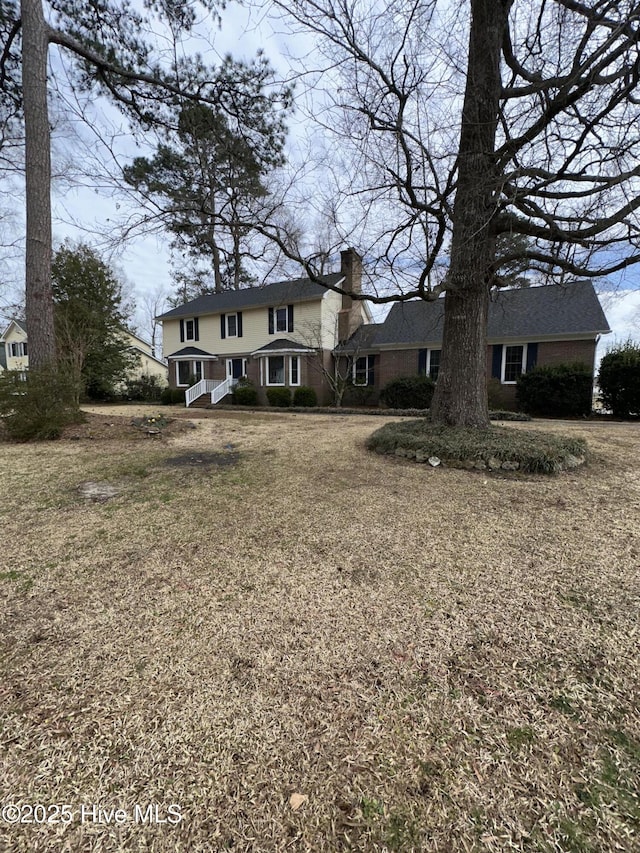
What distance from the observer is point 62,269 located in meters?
18.9

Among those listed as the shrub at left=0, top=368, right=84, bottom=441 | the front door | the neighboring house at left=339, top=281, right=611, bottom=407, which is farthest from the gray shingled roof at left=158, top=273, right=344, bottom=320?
the shrub at left=0, top=368, right=84, bottom=441

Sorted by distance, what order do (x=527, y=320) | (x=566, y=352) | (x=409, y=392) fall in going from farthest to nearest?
(x=409, y=392), (x=527, y=320), (x=566, y=352)

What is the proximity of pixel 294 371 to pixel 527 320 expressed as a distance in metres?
10.3

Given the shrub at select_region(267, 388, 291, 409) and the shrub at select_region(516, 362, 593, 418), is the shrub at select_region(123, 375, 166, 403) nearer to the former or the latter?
the shrub at select_region(267, 388, 291, 409)

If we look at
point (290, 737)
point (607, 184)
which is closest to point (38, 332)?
point (290, 737)

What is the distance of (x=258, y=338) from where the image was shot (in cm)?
1955

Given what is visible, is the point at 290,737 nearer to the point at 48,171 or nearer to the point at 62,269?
the point at 48,171

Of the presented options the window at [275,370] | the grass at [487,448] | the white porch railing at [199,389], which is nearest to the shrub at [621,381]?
the grass at [487,448]

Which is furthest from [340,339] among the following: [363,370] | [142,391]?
[142,391]

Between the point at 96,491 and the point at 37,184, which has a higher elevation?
the point at 37,184

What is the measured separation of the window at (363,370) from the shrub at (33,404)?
1240 cm

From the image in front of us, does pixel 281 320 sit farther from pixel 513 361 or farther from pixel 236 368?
pixel 513 361

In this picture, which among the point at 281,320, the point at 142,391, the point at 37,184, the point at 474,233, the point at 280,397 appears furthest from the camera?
the point at 142,391

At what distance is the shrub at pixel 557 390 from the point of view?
1212cm
